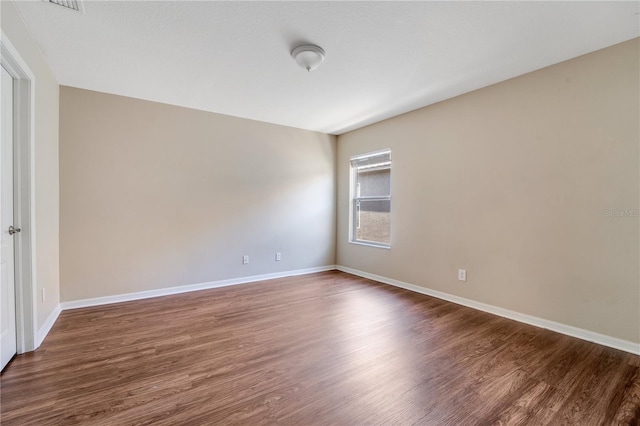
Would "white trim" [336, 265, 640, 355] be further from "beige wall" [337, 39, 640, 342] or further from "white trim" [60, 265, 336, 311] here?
"white trim" [60, 265, 336, 311]

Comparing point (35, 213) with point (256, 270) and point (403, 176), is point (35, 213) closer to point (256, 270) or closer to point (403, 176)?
point (256, 270)

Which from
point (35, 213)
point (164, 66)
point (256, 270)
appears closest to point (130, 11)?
point (164, 66)

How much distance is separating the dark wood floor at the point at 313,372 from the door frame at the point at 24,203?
26 cm

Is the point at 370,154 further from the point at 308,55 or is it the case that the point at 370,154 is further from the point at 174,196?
the point at 174,196

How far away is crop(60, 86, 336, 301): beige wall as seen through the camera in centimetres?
323

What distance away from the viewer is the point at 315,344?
7.80ft

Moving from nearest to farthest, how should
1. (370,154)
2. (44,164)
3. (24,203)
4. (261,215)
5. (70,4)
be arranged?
(70,4), (24,203), (44,164), (261,215), (370,154)

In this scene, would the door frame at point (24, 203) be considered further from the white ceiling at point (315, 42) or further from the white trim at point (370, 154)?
the white trim at point (370, 154)

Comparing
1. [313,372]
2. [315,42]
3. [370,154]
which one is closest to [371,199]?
[370,154]

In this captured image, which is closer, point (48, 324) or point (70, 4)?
point (70, 4)

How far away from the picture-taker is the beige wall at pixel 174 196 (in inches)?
127

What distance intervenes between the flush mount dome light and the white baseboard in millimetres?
3169

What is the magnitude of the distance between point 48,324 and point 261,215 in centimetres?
265

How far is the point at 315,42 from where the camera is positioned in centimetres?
231
